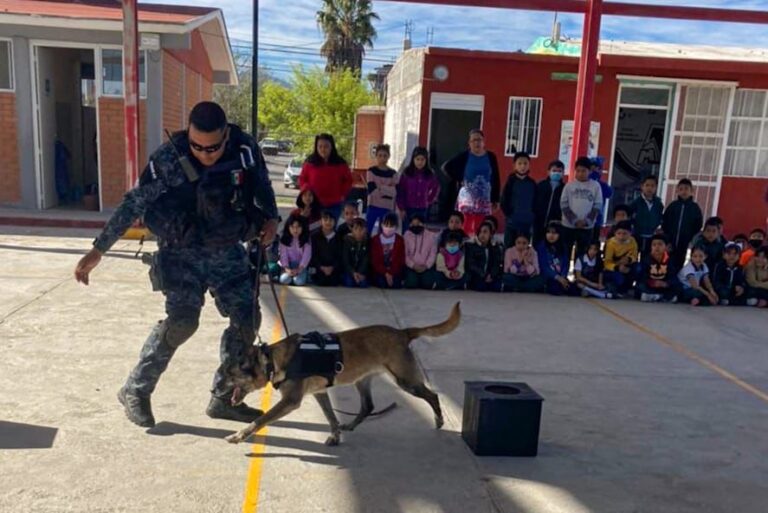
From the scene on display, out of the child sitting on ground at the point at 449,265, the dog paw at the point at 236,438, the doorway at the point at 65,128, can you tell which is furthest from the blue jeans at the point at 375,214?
the doorway at the point at 65,128

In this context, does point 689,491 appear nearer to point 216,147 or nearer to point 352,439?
point 352,439

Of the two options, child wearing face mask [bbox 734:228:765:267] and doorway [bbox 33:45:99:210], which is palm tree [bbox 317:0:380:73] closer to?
doorway [bbox 33:45:99:210]

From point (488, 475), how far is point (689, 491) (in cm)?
101

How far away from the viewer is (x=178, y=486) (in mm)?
3086

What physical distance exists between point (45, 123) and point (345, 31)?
31026 millimetres

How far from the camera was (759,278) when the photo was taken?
784 centimetres

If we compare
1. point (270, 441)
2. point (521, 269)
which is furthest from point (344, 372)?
point (521, 269)

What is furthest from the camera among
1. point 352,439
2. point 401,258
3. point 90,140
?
point 90,140

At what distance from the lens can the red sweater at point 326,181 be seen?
7742 mm

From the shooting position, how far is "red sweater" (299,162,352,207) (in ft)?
25.4

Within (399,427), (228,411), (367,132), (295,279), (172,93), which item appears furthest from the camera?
(367,132)

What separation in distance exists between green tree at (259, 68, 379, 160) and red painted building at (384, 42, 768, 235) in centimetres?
1709

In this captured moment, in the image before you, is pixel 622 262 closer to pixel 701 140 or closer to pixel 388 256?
pixel 388 256

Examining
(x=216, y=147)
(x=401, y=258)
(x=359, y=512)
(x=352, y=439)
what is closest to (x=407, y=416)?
(x=352, y=439)
